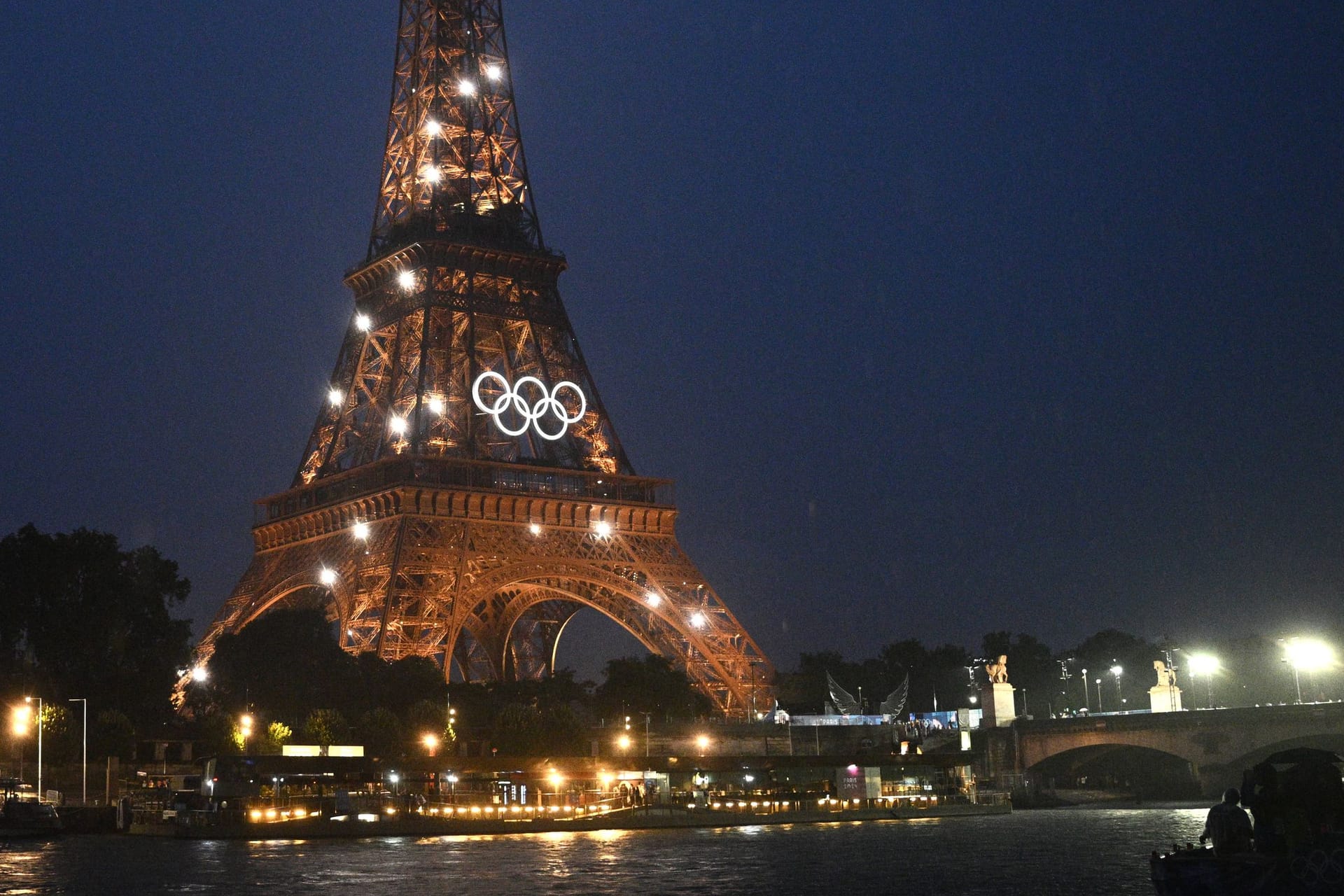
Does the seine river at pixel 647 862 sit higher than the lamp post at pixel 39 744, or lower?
lower

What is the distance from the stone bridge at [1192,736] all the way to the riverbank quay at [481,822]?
39.6 feet

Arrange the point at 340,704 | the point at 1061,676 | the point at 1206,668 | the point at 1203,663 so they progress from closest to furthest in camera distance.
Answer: the point at 340,704
the point at 1203,663
the point at 1206,668
the point at 1061,676

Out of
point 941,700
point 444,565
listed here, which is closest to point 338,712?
point 444,565

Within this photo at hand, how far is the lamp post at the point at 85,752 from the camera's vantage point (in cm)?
8006

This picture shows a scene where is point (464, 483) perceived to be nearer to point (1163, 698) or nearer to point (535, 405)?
point (535, 405)

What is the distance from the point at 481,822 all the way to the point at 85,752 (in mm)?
22701

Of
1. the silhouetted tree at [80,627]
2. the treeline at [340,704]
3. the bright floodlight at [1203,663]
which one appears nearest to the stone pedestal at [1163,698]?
the bright floodlight at [1203,663]

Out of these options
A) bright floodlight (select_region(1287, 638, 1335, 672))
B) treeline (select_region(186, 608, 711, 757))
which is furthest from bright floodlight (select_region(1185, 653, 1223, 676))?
treeline (select_region(186, 608, 711, 757))

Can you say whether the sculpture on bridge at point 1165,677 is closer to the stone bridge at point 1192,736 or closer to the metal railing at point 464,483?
the stone bridge at point 1192,736

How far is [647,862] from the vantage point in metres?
53.0

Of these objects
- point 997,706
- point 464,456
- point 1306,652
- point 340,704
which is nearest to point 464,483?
point 464,456

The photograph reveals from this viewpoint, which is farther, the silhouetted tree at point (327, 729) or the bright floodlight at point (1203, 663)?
the bright floodlight at point (1203, 663)

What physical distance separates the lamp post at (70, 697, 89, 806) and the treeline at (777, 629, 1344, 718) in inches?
2999

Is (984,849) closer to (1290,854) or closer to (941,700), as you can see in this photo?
(1290,854)
